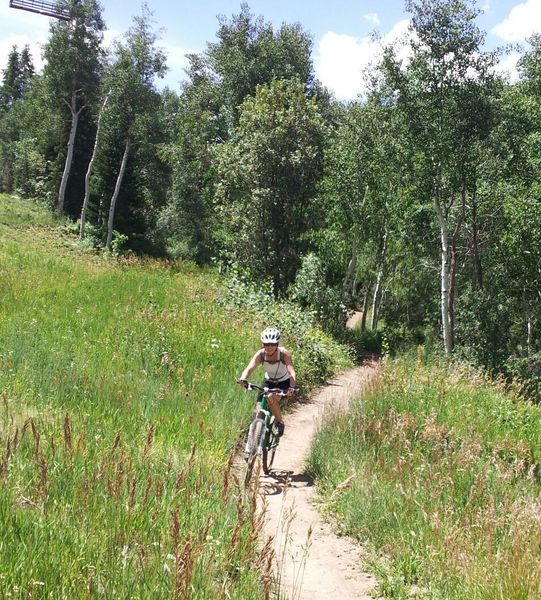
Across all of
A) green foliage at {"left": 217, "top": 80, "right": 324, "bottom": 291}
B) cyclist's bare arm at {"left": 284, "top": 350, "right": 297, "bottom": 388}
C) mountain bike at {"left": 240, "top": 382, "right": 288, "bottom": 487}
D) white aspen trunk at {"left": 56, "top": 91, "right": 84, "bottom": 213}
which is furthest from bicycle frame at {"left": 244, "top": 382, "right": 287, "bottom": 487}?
white aspen trunk at {"left": 56, "top": 91, "right": 84, "bottom": 213}

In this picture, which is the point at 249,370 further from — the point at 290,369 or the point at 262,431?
the point at 262,431

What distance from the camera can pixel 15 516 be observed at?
3.18m

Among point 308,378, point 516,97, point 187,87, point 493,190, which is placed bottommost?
point 308,378

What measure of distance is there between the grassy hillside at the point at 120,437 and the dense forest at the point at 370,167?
7688mm

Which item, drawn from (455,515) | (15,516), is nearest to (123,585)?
(15,516)

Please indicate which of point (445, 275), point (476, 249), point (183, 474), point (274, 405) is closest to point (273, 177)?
point (445, 275)

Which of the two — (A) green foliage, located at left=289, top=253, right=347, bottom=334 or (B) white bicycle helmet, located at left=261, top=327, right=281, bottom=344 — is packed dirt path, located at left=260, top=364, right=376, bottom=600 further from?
(A) green foliage, located at left=289, top=253, right=347, bottom=334

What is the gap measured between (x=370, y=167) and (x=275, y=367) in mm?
18880

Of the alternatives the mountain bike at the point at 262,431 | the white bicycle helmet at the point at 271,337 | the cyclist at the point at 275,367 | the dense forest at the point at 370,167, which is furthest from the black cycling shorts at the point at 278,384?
the dense forest at the point at 370,167

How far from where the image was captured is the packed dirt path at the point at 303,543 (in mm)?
4273

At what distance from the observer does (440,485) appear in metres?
5.25

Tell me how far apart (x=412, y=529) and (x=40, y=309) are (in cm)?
918

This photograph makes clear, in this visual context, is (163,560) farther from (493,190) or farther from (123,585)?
(493,190)

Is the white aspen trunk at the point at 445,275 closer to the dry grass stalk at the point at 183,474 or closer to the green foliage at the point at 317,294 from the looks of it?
the green foliage at the point at 317,294
